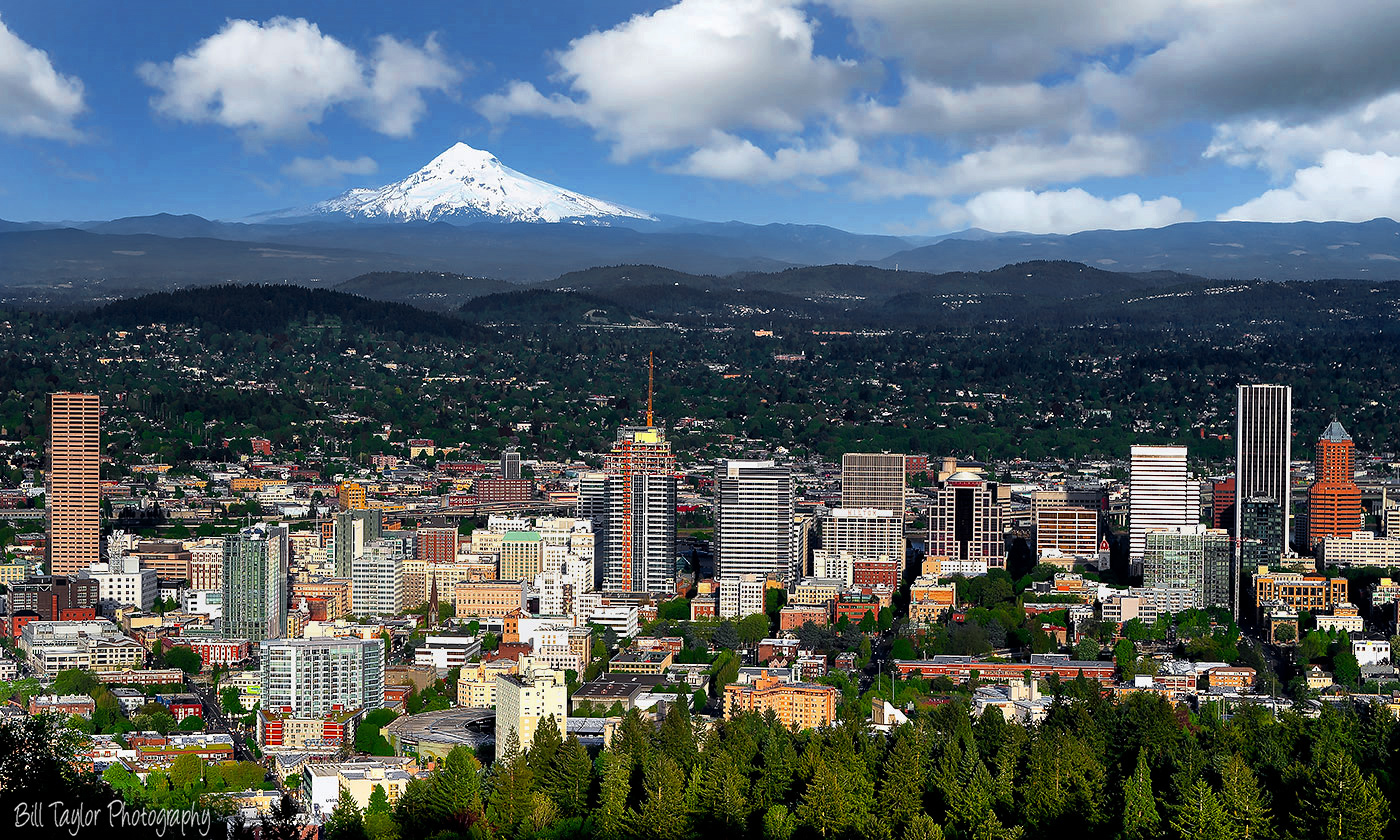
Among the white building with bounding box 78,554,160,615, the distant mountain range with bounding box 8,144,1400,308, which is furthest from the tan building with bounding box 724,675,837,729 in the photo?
the distant mountain range with bounding box 8,144,1400,308

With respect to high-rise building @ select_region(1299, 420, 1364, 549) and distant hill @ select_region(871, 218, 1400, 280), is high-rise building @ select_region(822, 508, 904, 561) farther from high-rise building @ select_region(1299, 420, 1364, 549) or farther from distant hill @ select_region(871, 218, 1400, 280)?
distant hill @ select_region(871, 218, 1400, 280)

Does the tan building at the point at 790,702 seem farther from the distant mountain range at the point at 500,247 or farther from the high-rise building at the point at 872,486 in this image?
the distant mountain range at the point at 500,247

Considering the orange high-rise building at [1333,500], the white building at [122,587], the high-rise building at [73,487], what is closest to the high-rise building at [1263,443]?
the orange high-rise building at [1333,500]

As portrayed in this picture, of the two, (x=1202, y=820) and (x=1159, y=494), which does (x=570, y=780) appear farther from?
(x=1159, y=494)

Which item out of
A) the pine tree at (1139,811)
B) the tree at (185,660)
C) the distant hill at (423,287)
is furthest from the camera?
the distant hill at (423,287)

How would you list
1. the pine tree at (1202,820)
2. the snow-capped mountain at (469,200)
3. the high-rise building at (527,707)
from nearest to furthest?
the pine tree at (1202,820) < the high-rise building at (527,707) < the snow-capped mountain at (469,200)

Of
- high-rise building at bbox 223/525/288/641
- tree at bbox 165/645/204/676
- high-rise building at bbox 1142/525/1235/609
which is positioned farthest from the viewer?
high-rise building at bbox 1142/525/1235/609

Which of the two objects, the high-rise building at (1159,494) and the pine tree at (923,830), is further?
the high-rise building at (1159,494)
